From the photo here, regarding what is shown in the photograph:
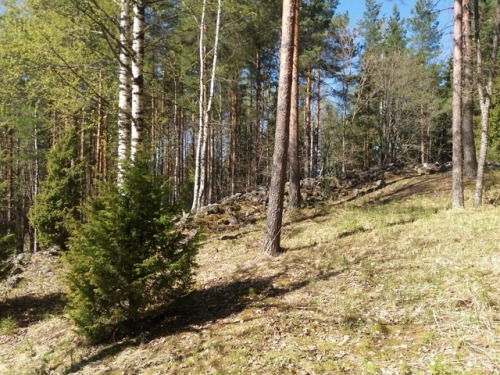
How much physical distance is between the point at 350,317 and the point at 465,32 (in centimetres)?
1029

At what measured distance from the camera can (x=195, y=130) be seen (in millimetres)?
25578

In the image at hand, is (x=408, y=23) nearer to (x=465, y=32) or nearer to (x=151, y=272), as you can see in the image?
(x=465, y=32)

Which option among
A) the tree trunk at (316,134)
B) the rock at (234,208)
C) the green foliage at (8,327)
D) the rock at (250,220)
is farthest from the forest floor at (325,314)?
the tree trunk at (316,134)

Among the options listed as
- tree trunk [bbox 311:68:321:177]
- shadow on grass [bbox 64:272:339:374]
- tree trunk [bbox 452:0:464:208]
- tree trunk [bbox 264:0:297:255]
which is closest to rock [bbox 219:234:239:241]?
tree trunk [bbox 264:0:297:255]

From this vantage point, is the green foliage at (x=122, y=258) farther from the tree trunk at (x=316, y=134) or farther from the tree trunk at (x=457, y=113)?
the tree trunk at (x=316, y=134)

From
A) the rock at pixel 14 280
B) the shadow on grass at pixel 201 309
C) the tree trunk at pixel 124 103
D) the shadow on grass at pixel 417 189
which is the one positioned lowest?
the rock at pixel 14 280

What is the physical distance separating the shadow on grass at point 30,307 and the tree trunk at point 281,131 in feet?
16.1

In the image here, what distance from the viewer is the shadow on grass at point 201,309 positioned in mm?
5500

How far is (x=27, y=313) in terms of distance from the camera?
8508 mm

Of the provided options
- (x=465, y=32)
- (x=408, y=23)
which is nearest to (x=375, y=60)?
(x=465, y=32)

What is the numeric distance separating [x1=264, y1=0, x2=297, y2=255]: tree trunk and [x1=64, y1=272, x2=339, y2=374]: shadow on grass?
1.30m

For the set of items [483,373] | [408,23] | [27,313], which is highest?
[408,23]

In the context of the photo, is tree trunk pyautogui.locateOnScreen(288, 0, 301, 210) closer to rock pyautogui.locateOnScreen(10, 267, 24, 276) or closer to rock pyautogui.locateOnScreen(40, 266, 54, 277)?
rock pyautogui.locateOnScreen(40, 266, 54, 277)

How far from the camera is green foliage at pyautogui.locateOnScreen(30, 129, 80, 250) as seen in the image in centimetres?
1371
